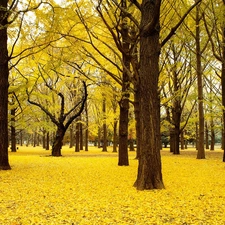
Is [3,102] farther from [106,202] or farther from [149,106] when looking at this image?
[106,202]

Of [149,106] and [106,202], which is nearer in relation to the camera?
[106,202]

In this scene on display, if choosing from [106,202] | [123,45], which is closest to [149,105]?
[106,202]

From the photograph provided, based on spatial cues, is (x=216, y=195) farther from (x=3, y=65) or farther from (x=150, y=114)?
(x=3, y=65)

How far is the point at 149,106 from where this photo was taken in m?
6.17

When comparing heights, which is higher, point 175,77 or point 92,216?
point 175,77

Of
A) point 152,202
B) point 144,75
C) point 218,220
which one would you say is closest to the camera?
point 218,220

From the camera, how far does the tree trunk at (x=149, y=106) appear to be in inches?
241

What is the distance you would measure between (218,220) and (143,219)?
102cm

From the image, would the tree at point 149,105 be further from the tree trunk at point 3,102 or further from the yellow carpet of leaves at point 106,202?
the tree trunk at point 3,102

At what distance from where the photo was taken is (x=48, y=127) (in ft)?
72.2

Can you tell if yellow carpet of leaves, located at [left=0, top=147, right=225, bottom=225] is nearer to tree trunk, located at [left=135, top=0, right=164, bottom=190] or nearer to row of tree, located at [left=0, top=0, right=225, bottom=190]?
tree trunk, located at [left=135, top=0, right=164, bottom=190]

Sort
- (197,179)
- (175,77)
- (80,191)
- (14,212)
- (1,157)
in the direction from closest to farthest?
(14,212) → (80,191) → (197,179) → (1,157) → (175,77)

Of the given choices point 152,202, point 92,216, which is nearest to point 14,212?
point 92,216

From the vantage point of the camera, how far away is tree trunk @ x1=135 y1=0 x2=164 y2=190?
241 inches
